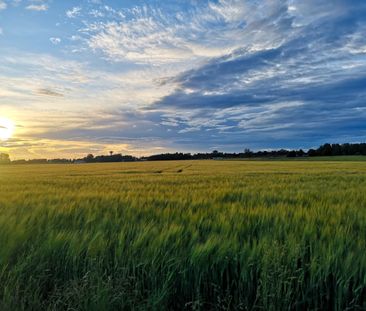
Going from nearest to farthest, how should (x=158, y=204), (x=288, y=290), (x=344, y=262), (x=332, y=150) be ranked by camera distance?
(x=288, y=290) → (x=344, y=262) → (x=158, y=204) → (x=332, y=150)

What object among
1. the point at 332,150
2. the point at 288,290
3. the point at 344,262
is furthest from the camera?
the point at 332,150

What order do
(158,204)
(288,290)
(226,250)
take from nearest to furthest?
(288,290)
(226,250)
(158,204)

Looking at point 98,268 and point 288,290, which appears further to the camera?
point 98,268

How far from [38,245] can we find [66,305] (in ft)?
3.77

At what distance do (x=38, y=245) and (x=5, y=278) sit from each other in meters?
0.63

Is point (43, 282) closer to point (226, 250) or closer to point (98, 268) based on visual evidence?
point (98, 268)

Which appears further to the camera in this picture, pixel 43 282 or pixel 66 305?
pixel 43 282

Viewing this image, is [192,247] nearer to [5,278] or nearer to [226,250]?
[226,250]

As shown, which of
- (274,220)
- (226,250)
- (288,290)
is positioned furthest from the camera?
(274,220)

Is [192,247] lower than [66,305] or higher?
higher

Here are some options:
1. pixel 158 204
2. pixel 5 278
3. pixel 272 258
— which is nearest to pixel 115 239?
pixel 5 278

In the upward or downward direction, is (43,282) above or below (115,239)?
below

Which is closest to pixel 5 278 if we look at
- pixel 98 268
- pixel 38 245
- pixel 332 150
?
pixel 38 245

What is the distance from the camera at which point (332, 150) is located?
4569 inches
